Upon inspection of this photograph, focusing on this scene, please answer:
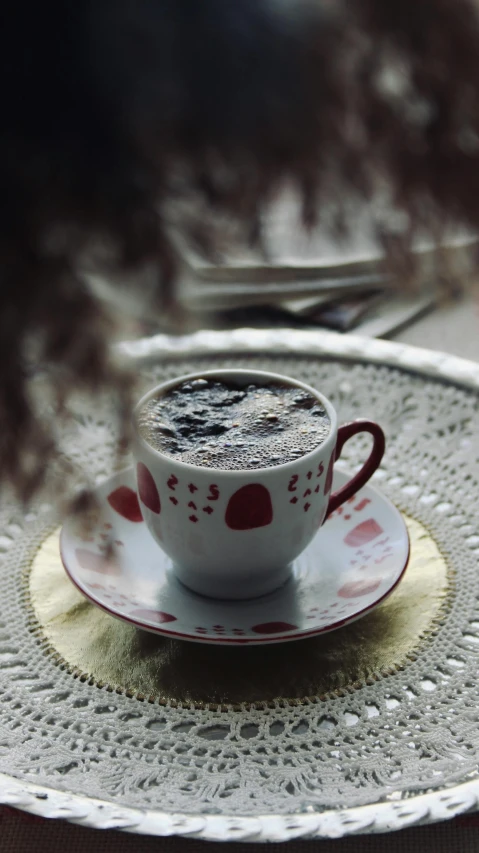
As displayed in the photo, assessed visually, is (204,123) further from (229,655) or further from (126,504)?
(126,504)

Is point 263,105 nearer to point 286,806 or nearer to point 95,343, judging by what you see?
point 95,343

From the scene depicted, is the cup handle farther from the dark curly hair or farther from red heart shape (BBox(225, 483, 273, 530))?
the dark curly hair

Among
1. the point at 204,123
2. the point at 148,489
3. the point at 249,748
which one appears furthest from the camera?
the point at 148,489

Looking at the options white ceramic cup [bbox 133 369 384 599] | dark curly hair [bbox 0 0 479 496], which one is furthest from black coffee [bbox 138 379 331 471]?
dark curly hair [bbox 0 0 479 496]

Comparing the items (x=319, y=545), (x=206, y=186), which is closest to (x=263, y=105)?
(x=206, y=186)

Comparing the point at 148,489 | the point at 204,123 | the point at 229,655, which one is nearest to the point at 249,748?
the point at 229,655
